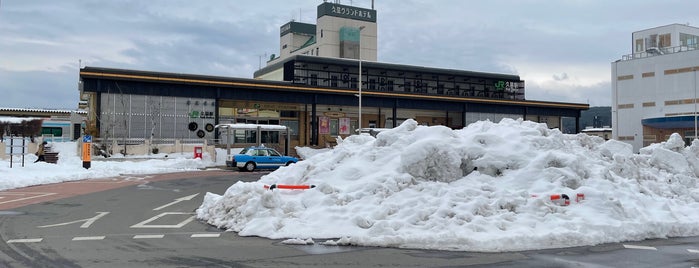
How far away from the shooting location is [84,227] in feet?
35.7

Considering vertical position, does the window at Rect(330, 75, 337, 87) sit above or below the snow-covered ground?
above

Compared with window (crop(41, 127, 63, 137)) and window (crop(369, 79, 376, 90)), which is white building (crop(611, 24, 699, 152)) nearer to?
window (crop(369, 79, 376, 90))

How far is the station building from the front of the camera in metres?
44.8

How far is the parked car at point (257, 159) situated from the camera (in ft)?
106

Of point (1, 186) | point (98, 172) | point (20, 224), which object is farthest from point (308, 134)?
point (20, 224)

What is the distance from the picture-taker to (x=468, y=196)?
10742 millimetres

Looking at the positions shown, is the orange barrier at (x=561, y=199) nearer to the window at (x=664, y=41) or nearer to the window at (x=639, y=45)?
the window at (x=664, y=41)

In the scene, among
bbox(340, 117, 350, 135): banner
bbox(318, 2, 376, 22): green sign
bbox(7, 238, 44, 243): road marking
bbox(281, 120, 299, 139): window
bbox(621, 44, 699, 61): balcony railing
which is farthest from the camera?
bbox(318, 2, 376, 22): green sign

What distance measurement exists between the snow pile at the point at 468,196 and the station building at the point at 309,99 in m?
31.3

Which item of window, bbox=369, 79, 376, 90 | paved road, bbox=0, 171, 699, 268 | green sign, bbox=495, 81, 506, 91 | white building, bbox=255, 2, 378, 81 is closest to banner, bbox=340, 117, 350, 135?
window, bbox=369, 79, 376, 90

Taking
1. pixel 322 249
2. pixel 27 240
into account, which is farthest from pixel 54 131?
pixel 322 249

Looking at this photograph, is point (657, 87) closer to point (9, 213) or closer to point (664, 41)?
point (664, 41)

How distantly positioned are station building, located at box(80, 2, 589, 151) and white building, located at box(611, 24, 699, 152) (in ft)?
37.7

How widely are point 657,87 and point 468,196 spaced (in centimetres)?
7353
